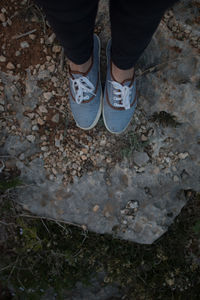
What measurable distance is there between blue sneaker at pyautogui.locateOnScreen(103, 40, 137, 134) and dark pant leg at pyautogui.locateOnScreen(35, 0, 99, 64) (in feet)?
1.58

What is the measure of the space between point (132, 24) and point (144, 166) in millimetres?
1150

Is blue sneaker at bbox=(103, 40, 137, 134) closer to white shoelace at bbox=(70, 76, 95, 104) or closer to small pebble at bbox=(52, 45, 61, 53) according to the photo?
white shoelace at bbox=(70, 76, 95, 104)

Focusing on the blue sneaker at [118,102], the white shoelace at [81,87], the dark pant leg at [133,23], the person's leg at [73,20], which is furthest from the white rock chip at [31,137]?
the dark pant leg at [133,23]

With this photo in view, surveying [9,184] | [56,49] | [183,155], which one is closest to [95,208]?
[9,184]

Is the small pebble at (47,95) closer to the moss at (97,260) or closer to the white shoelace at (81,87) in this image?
the white shoelace at (81,87)

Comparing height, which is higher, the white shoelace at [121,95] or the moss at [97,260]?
the white shoelace at [121,95]

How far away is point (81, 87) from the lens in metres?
1.66

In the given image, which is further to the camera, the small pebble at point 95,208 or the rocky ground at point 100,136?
the small pebble at point 95,208

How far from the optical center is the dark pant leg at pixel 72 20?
2.85 ft

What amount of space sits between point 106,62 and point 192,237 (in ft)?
5.40

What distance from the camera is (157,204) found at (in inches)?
77.7

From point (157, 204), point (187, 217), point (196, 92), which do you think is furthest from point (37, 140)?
point (187, 217)

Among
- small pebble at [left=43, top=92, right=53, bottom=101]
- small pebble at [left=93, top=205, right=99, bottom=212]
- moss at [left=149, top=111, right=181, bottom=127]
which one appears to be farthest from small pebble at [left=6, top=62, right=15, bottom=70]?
small pebble at [left=93, top=205, right=99, bottom=212]

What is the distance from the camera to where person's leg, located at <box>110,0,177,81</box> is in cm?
89
